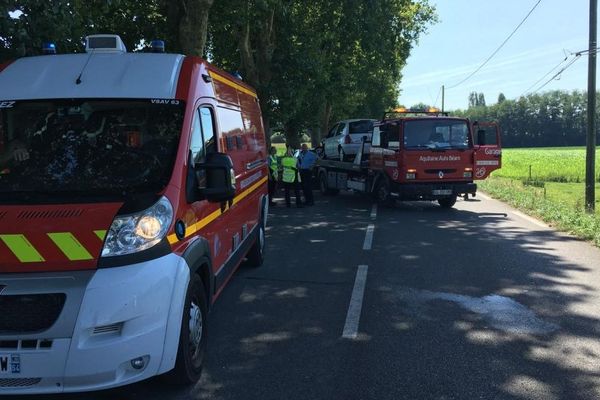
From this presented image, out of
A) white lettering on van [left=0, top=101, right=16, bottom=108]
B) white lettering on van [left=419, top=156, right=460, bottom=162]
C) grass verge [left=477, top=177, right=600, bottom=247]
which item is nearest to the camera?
white lettering on van [left=0, top=101, right=16, bottom=108]

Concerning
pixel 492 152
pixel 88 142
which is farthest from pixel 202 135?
pixel 492 152

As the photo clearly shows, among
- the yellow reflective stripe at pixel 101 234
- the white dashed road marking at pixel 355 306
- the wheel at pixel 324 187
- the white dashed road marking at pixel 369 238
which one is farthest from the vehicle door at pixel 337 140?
the yellow reflective stripe at pixel 101 234

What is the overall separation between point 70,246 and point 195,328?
4.08 feet

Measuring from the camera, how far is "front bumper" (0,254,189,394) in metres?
3.28

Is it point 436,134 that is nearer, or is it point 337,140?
point 436,134

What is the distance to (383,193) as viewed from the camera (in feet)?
50.8

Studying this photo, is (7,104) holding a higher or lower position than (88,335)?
higher

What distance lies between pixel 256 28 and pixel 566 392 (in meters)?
19.3

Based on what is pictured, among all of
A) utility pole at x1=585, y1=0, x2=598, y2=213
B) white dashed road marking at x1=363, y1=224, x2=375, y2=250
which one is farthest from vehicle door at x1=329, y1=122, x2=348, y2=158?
white dashed road marking at x1=363, y1=224, x2=375, y2=250

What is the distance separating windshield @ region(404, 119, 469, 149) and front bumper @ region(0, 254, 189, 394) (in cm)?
1198

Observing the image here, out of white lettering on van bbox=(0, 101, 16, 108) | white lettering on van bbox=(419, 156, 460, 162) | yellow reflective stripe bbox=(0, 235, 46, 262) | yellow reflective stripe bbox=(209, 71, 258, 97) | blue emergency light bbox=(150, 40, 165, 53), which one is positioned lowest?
yellow reflective stripe bbox=(0, 235, 46, 262)

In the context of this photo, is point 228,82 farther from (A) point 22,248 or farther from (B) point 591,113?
(B) point 591,113

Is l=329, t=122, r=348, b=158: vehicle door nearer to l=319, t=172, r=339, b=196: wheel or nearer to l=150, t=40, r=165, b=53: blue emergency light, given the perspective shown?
l=319, t=172, r=339, b=196: wheel

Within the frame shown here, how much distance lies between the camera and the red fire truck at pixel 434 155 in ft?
47.9
